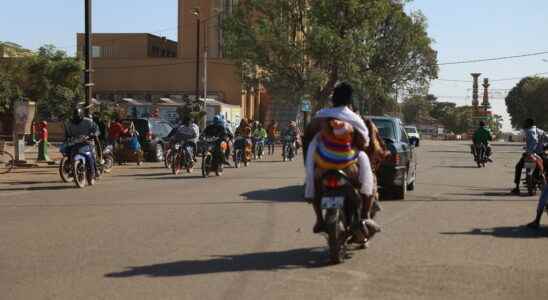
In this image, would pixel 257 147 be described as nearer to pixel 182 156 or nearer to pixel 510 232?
pixel 182 156

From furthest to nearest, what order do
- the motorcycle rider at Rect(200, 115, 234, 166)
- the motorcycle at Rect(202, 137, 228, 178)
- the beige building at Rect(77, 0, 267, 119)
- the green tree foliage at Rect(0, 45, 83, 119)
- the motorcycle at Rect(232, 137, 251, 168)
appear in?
1. the beige building at Rect(77, 0, 267, 119)
2. the green tree foliage at Rect(0, 45, 83, 119)
3. the motorcycle at Rect(232, 137, 251, 168)
4. the motorcycle rider at Rect(200, 115, 234, 166)
5. the motorcycle at Rect(202, 137, 228, 178)

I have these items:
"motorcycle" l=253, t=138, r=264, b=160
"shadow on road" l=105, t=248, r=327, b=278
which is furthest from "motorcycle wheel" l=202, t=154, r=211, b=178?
"shadow on road" l=105, t=248, r=327, b=278

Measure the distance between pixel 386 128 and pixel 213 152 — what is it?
687 cm

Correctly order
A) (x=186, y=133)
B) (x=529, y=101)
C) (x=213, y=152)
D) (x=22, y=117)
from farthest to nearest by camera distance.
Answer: (x=529, y=101) → (x=22, y=117) → (x=186, y=133) → (x=213, y=152)

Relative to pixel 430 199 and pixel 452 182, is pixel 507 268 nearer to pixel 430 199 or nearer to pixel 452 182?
pixel 430 199

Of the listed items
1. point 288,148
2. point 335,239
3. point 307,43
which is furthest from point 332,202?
point 307,43

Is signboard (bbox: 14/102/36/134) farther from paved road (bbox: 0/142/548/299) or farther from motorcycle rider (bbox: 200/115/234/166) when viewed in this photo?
paved road (bbox: 0/142/548/299)

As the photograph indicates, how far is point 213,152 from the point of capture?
21.7 metres

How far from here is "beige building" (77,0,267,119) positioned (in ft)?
219

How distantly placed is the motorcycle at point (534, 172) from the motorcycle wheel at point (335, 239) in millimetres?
9761

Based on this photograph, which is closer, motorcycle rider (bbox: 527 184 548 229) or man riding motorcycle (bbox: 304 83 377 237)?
man riding motorcycle (bbox: 304 83 377 237)

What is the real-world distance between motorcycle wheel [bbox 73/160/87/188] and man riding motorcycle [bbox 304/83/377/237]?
386 inches

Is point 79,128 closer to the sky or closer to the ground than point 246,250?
closer to the sky

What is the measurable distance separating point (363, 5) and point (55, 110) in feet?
68.1
